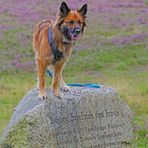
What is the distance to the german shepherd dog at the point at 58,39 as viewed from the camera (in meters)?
8.97

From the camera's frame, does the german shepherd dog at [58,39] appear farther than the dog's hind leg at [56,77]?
No

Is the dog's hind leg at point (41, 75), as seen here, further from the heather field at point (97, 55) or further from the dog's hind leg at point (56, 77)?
the heather field at point (97, 55)

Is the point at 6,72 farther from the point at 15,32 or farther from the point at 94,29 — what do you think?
the point at 94,29

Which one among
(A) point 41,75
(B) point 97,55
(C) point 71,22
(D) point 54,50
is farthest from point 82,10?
(B) point 97,55

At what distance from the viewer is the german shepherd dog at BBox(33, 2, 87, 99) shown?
29.4ft

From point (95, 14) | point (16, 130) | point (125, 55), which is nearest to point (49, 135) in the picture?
point (16, 130)

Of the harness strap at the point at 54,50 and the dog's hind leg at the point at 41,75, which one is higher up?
the harness strap at the point at 54,50

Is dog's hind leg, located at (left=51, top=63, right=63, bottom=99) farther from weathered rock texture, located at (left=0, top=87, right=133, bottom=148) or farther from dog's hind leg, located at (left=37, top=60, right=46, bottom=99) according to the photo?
dog's hind leg, located at (left=37, top=60, right=46, bottom=99)

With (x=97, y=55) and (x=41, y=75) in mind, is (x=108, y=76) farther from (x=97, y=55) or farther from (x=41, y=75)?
(x=41, y=75)

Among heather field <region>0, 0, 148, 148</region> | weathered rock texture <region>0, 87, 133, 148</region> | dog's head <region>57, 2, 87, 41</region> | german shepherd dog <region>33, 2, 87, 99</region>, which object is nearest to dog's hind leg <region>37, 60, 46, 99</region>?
german shepherd dog <region>33, 2, 87, 99</region>

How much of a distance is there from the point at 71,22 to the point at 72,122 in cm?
206

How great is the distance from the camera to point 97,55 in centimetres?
2498

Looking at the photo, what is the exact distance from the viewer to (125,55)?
25.2 m

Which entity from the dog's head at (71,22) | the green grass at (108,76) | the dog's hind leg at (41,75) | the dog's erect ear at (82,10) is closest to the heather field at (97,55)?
the green grass at (108,76)
